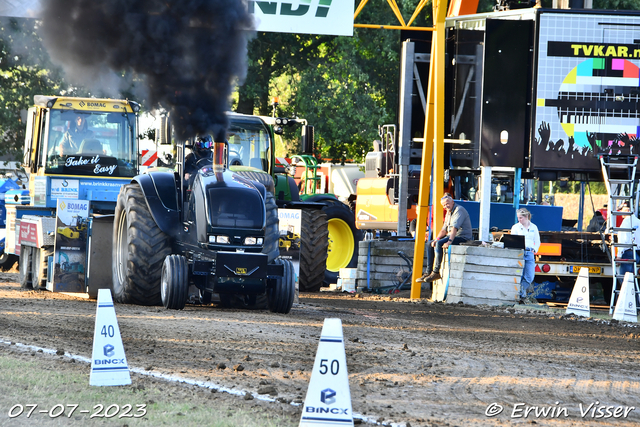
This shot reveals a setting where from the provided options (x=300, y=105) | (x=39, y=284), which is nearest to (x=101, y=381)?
(x=39, y=284)

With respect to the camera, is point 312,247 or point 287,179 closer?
point 312,247

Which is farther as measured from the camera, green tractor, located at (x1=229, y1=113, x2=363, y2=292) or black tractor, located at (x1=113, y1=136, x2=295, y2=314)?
green tractor, located at (x1=229, y1=113, x2=363, y2=292)

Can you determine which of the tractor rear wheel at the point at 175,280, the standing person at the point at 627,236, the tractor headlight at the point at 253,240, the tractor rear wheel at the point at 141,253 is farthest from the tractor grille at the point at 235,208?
the standing person at the point at 627,236

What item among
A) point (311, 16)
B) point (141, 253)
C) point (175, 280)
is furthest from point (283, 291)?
point (311, 16)

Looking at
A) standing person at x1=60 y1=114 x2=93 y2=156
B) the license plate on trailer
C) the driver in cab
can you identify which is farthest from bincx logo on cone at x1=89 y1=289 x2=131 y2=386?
standing person at x1=60 y1=114 x2=93 y2=156

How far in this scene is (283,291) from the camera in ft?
39.9

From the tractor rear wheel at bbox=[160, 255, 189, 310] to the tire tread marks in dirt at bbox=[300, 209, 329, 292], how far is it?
17.7 feet

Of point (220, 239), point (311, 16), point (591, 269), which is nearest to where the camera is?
point (220, 239)

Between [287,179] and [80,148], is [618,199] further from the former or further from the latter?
[80,148]

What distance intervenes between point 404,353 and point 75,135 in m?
10.1

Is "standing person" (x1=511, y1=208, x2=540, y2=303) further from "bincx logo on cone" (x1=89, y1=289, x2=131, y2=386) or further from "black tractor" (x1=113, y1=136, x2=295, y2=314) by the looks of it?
"bincx logo on cone" (x1=89, y1=289, x2=131, y2=386)

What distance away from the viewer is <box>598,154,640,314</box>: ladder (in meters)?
14.9

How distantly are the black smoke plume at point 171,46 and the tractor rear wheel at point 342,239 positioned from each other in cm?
729

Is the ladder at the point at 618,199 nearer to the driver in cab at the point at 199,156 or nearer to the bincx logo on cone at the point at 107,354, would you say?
the driver in cab at the point at 199,156
